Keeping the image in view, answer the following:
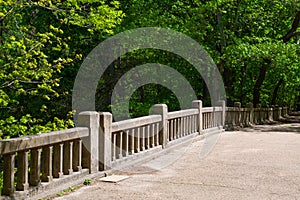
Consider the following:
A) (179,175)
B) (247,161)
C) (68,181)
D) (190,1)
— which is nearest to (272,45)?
(190,1)

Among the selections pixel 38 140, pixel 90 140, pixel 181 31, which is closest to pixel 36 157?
pixel 38 140

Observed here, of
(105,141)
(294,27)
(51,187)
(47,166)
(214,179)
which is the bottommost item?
(214,179)

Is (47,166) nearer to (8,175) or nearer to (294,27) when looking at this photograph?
(8,175)

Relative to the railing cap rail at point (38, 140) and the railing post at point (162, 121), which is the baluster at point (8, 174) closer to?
the railing cap rail at point (38, 140)

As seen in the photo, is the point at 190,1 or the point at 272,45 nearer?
the point at 272,45

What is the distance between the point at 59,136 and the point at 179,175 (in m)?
2.88

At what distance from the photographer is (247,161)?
998 centimetres

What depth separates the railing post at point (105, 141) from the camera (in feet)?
25.1

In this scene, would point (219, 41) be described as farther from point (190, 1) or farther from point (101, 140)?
point (101, 140)

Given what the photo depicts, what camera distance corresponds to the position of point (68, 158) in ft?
22.3

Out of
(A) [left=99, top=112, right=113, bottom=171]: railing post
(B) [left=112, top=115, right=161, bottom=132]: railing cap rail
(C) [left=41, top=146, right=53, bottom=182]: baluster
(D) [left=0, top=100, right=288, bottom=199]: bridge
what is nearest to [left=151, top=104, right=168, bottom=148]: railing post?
(D) [left=0, top=100, right=288, bottom=199]: bridge

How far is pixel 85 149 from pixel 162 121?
3.68m

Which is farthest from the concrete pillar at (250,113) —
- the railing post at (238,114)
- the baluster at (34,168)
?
the baluster at (34,168)

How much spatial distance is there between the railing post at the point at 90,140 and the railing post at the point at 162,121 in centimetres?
335
